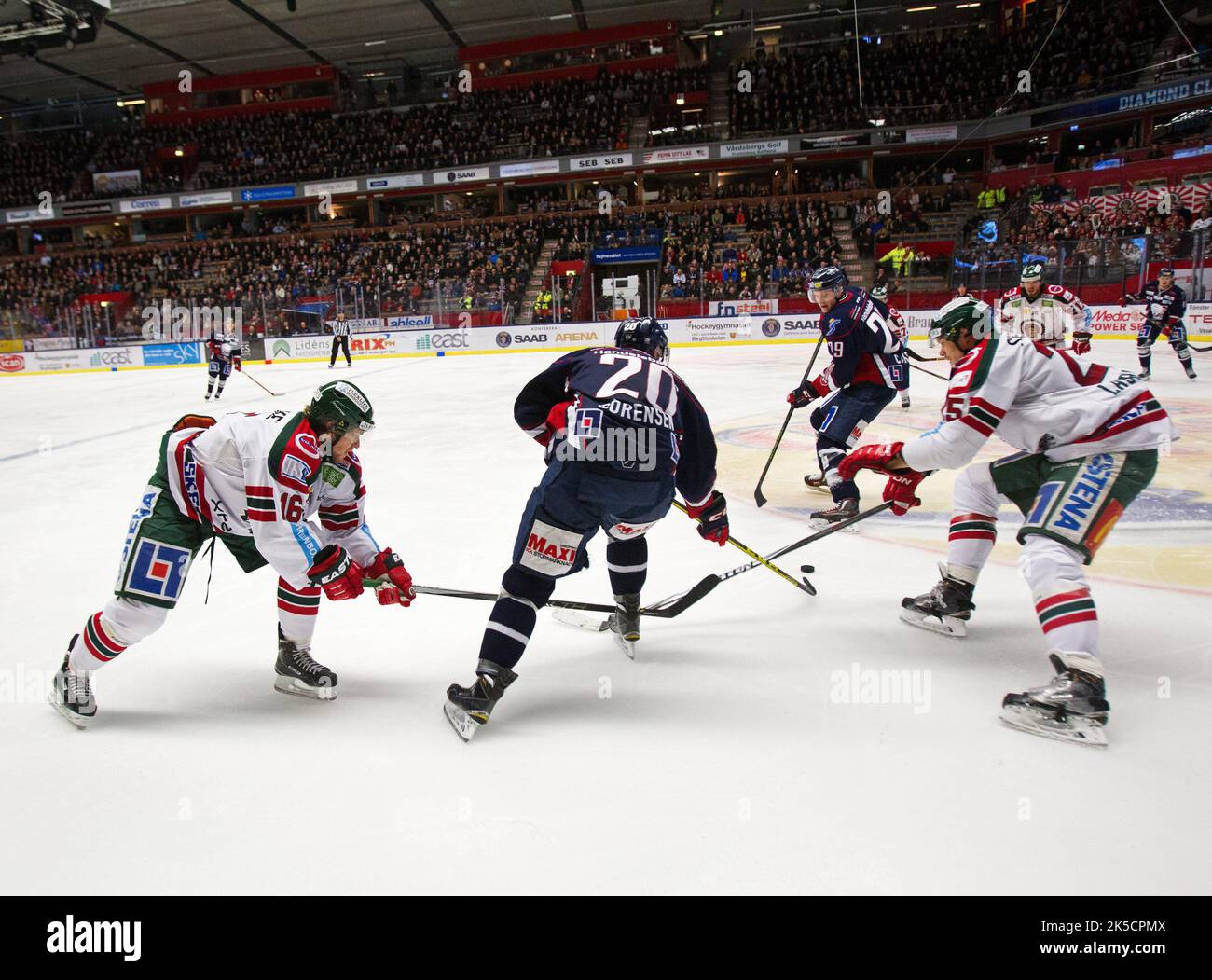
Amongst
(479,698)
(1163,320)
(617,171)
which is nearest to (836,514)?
(479,698)

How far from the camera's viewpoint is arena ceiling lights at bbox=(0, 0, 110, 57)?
1641cm

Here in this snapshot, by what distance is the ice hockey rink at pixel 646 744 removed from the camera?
1.82 m

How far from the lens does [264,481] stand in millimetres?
2354

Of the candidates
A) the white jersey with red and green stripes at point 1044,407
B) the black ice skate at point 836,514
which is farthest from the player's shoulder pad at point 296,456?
the black ice skate at point 836,514

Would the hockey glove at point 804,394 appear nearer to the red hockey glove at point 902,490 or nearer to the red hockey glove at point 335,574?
the red hockey glove at point 902,490

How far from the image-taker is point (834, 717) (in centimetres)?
249

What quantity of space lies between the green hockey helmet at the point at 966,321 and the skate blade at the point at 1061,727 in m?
1.26

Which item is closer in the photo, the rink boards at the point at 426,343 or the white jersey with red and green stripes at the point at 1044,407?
the white jersey with red and green stripes at the point at 1044,407

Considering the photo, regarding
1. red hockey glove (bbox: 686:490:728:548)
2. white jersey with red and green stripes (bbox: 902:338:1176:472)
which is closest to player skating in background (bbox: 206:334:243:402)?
red hockey glove (bbox: 686:490:728:548)

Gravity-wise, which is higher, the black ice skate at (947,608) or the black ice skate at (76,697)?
the black ice skate at (947,608)

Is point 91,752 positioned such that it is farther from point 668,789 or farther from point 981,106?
point 981,106

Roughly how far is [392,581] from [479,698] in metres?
0.50

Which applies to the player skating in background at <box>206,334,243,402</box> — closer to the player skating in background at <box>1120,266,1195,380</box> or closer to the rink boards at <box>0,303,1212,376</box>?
the rink boards at <box>0,303,1212,376</box>
